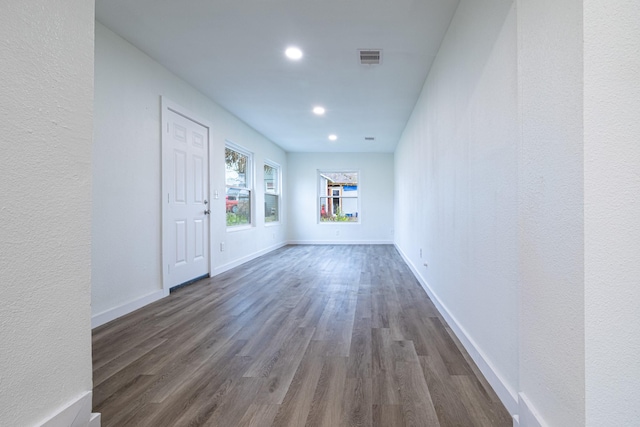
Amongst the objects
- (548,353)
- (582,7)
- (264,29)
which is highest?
(264,29)

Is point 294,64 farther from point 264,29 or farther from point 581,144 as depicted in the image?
point 581,144

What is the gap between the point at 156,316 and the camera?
8.71 feet

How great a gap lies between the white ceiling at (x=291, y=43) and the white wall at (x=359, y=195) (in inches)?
132

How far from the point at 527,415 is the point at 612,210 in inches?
→ 32.0

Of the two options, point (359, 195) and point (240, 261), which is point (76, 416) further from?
point (359, 195)

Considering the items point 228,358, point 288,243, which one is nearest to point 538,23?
point 228,358

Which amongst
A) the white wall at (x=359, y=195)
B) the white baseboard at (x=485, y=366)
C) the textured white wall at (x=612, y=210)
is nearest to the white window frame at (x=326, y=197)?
the white wall at (x=359, y=195)

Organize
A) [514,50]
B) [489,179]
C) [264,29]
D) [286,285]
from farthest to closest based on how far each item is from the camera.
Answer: [286,285] < [264,29] < [489,179] < [514,50]

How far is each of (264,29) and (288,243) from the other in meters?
6.04

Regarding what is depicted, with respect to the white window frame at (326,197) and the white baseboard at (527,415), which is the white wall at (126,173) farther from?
the white window frame at (326,197)

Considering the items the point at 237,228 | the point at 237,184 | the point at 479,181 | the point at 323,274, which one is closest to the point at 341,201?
the point at 237,184

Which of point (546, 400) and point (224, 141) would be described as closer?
point (546, 400)

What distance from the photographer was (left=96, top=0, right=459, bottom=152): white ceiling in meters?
2.29

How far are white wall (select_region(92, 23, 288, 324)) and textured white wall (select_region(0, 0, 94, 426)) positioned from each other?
4.92 ft
